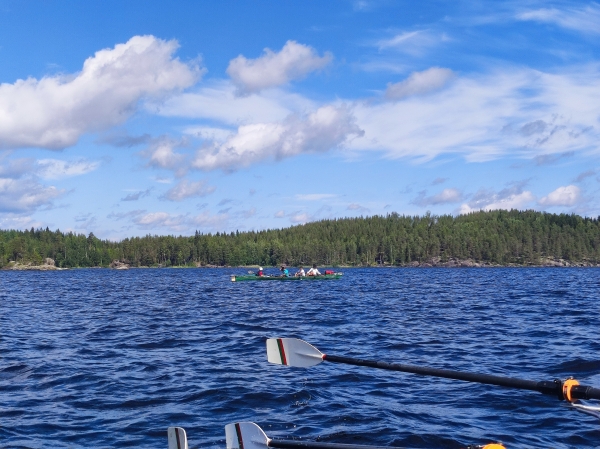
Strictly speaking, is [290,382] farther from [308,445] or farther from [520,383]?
[520,383]

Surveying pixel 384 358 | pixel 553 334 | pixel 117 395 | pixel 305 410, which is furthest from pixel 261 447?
pixel 553 334

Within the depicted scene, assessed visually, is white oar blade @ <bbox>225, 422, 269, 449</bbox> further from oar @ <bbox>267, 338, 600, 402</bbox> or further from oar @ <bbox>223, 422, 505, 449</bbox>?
oar @ <bbox>267, 338, 600, 402</bbox>

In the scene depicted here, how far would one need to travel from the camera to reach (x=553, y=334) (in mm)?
24344

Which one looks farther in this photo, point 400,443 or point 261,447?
point 400,443

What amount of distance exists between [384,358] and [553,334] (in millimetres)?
8981

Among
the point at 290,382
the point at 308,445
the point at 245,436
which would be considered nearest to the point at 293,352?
the point at 290,382

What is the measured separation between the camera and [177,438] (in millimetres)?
8820

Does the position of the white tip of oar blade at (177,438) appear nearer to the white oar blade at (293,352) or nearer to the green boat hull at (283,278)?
the white oar blade at (293,352)

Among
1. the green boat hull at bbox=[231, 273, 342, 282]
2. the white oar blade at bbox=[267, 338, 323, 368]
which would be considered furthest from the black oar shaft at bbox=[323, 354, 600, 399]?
the green boat hull at bbox=[231, 273, 342, 282]

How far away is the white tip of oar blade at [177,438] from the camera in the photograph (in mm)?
8789

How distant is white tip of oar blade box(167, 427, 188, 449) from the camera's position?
28.8 ft

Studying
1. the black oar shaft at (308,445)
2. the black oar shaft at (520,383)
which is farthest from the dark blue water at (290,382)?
the black oar shaft at (308,445)

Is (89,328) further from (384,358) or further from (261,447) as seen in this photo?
Answer: (261,447)

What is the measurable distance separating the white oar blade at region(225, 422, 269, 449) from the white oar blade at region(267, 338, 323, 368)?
151 inches
